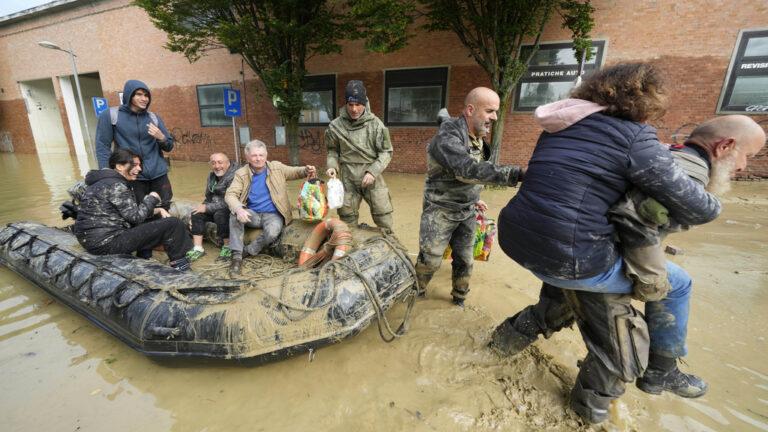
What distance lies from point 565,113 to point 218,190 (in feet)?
12.7

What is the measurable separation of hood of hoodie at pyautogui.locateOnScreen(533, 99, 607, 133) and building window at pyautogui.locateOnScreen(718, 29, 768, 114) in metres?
9.08

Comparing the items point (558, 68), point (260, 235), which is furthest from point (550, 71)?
point (260, 235)

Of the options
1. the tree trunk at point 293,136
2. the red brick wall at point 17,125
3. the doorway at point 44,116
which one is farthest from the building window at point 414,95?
the red brick wall at point 17,125

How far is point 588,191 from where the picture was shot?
4.80ft

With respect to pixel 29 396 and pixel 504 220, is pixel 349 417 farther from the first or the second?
pixel 29 396

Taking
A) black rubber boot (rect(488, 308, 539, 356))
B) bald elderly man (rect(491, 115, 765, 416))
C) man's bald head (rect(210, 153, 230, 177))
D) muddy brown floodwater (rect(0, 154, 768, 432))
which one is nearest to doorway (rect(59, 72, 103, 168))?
man's bald head (rect(210, 153, 230, 177))

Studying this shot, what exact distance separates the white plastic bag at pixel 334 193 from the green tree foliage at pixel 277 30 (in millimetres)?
4876

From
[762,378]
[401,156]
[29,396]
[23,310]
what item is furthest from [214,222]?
[401,156]

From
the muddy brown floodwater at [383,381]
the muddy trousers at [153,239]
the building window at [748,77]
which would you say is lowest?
the muddy brown floodwater at [383,381]

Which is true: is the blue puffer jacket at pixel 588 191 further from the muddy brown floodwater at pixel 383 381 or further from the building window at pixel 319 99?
the building window at pixel 319 99

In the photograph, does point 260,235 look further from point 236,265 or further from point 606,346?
point 606,346

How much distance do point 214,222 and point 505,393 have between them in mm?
3805

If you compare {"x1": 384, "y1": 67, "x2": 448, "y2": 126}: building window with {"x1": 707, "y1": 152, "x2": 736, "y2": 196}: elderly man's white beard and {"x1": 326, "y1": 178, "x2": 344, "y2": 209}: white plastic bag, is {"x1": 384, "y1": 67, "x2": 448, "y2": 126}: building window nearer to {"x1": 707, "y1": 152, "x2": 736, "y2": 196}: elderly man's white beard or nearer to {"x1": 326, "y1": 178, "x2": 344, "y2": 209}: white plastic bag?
{"x1": 326, "y1": 178, "x2": 344, "y2": 209}: white plastic bag

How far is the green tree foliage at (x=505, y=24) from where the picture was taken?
22.4ft
